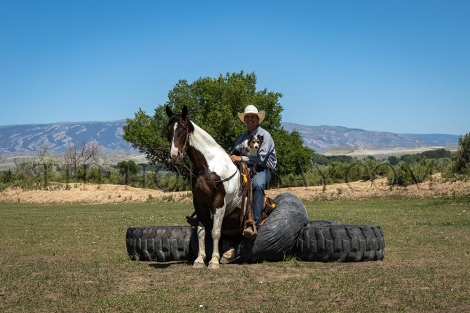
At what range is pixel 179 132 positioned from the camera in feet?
32.4

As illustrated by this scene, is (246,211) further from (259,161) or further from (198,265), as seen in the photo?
(198,265)

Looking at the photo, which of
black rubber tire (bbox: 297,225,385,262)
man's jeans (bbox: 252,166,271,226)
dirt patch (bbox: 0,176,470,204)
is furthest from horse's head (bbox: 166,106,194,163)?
dirt patch (bbox: 0,176,470,204)

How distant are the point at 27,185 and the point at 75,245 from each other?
28.4 m

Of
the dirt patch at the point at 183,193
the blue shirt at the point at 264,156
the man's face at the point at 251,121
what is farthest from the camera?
the dirt patch at the point at 183,193

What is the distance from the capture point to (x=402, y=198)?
100 ft

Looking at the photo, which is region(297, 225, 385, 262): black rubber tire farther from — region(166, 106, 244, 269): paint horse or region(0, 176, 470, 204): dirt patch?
region(0, 176, 470, 204): dirt patch

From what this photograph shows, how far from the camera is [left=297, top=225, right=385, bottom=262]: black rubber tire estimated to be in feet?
35.0

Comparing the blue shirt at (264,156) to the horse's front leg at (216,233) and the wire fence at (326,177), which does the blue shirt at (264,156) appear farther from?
the wire fence at (326,177)

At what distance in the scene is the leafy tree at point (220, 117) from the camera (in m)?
44.2

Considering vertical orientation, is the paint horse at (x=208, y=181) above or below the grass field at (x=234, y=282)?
above

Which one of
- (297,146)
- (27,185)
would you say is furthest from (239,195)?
(297,146)

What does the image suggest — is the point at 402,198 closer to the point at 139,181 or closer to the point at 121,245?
the point at 121,245

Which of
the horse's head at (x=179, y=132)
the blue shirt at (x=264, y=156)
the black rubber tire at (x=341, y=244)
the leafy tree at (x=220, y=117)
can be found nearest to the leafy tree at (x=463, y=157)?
the leafy tree at (x=220, y=117)

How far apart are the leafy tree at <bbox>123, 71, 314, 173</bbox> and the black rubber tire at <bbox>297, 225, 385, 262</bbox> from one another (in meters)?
32.3
